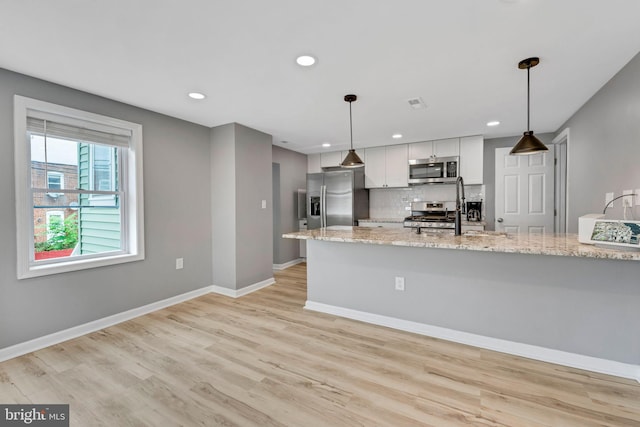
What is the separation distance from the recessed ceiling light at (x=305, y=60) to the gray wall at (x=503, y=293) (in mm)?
1775

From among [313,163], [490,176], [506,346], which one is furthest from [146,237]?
[490,176]

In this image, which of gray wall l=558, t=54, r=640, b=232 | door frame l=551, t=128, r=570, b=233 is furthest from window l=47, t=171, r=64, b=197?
door frame l=551, t=128, r=570, b=233

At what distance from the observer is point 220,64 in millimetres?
2168

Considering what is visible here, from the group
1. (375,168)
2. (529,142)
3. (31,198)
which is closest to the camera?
(529,142)

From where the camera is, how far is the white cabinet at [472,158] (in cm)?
440

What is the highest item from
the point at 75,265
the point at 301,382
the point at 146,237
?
the point at 146,237

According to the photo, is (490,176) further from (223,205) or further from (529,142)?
(223,205)

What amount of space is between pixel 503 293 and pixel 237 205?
3090 millimetres

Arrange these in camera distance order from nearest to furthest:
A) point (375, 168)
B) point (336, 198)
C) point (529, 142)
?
point (529, 142) < point (336, 198) < point (375, 168)

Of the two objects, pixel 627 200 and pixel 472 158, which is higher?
pixel 472 158

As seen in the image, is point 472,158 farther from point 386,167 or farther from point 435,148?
point 386,167

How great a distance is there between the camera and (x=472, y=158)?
4.44 m

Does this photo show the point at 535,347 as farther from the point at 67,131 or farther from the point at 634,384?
the point at 67,131

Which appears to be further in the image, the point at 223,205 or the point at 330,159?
the point at 330,159
